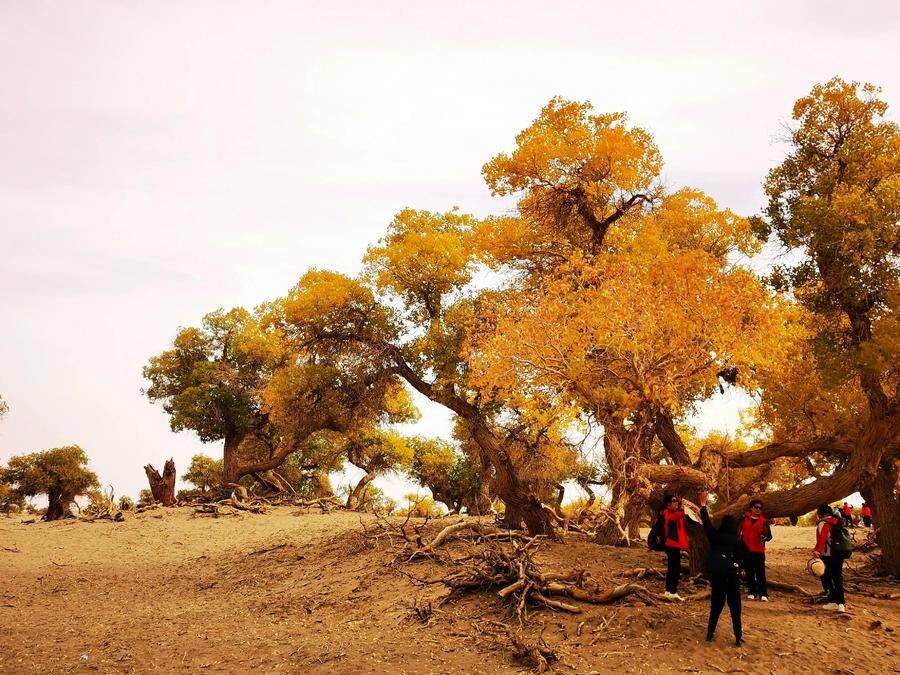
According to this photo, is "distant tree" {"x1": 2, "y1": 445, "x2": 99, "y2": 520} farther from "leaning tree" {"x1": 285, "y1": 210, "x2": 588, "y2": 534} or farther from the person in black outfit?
the person in black outfit

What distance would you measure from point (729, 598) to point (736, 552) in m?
0.65

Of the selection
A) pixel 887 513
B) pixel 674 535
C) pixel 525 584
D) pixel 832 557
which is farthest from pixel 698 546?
pixel 887 513

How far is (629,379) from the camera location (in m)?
13.5

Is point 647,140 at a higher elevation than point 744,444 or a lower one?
higher

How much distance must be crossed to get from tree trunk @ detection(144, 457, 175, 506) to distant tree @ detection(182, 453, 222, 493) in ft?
43.3

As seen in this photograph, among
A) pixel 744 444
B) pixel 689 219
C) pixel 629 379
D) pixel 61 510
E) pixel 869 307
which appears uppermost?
pixel 689 219

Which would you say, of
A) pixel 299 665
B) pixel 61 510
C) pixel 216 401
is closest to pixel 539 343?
pixel 299 665

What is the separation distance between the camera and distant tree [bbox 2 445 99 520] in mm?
36406

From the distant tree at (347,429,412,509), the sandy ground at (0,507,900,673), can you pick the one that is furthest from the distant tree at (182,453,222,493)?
the sandy ground at (0,507,900,673)

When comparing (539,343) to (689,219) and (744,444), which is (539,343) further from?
(744,444)

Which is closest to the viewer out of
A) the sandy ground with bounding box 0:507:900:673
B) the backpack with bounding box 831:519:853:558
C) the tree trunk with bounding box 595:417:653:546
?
the sandy ground with bounding box 0:507:900:673

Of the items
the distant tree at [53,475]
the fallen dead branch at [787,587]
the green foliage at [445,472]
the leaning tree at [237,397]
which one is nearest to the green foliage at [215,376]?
the leaning tree at [237,397]

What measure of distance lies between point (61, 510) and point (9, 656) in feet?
93.4

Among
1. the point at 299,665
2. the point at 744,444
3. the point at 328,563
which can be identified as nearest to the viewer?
the point at 299,665
